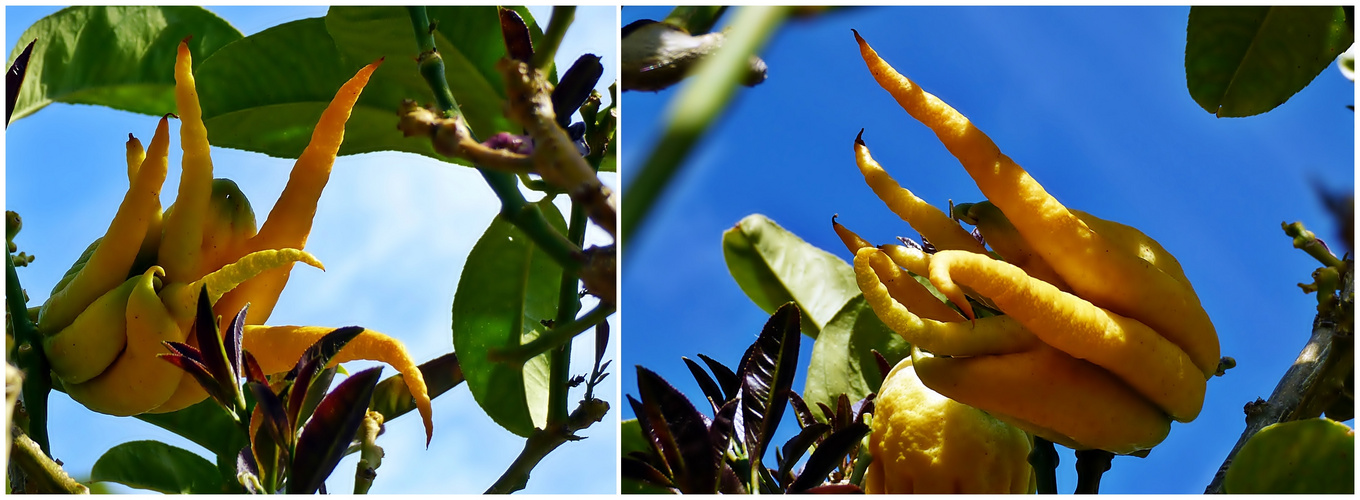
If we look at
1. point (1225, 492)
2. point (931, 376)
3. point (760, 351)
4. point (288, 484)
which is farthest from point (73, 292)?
point (1225, 492)

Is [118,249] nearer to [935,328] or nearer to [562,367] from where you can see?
[562,367]

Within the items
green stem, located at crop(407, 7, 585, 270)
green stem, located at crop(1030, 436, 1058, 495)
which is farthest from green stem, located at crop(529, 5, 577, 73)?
green stem, located at crop(1030, 436, 1058, 495)

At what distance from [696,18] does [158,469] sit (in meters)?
0.61

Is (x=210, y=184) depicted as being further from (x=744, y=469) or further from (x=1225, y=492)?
(x=1225, y=492)

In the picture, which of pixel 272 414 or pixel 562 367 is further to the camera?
pixel 562 367

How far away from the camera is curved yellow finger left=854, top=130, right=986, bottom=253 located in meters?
0.63

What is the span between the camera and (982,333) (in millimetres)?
548

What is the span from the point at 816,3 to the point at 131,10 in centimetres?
76

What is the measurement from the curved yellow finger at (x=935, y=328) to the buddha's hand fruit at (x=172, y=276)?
290 mm

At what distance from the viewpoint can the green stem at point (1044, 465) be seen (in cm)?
65

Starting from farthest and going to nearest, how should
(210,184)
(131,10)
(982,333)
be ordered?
(131,10), (210,184), (982,333)

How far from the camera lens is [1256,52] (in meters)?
0.80

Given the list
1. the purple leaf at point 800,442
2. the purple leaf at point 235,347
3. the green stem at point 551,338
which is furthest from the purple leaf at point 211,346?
the purple leaf at point 800,442

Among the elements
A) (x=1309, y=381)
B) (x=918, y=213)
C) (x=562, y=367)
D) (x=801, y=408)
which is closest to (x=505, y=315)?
(x=562, y=367)
